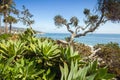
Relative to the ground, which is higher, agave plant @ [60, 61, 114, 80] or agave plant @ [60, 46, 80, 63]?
agave plant @ [60, 46, 80, 63]

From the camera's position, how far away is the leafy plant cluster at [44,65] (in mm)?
3875

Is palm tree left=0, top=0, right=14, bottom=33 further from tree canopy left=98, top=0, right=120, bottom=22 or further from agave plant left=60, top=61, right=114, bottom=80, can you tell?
agave plant left=60, top=61, right=114, bottom=80

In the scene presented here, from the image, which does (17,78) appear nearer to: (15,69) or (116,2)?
(15,69)

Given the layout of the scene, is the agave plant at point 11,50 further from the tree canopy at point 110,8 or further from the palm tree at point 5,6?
the palm tree at point 5,6

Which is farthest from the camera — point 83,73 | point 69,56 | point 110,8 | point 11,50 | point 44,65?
point 110,8

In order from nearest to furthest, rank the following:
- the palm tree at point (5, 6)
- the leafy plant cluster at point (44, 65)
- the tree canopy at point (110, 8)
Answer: the leafy plant cluster at point (44, 65) → the tree canopy at point (110, 8) → the palm tree at point (5, 6)

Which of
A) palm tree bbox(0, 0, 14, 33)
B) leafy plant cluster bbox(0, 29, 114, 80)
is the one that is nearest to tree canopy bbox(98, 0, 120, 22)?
leafy plant cluster bbox(0, 29, 114, 80)

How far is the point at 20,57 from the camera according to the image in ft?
15.9

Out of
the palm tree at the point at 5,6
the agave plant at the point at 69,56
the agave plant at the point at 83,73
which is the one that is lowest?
the agave plant at the point at 83,73

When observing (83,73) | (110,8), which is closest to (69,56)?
(83,73)

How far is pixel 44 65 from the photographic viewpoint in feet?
15.1

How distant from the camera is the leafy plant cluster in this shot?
388cm

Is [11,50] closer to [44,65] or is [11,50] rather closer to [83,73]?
[44,65]

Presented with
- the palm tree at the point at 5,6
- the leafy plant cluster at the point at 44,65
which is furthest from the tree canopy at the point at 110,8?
the palm tree at the point at 5,6
